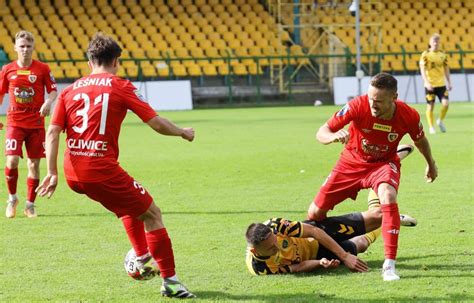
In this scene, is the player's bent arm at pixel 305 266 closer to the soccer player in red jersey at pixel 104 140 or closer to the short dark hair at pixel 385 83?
the soccer player in red jersey at pixel 104 140

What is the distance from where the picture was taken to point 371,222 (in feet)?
28.2

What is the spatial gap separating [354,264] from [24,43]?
17.5 ft

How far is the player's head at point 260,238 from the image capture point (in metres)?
7.46

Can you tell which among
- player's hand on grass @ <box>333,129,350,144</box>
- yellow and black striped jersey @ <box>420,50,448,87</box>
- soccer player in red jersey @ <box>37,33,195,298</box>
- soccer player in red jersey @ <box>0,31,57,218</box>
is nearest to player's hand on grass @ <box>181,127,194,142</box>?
soccer player in red jersey @ <box>37,33,195,298</box>

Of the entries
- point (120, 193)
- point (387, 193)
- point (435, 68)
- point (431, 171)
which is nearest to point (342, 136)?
point (387, 193)

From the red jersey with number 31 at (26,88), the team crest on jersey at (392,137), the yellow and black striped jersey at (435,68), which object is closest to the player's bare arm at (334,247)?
the team crest on jersey at (392,137)

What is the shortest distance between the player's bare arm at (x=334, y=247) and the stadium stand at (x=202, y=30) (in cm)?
2851

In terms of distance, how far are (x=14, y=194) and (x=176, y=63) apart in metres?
26.0

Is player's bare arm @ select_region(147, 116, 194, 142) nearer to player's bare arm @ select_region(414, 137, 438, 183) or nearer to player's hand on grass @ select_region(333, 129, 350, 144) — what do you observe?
player's hand on grass @ select_region(333, 129, 350, 144)

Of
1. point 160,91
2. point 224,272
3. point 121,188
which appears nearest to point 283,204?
point 224,272

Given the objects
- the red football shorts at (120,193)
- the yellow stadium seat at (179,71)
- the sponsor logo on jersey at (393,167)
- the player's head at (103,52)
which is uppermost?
the player's head at (103,52)

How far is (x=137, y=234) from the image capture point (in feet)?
23.8

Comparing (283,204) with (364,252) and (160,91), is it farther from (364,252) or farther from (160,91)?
(160,91)

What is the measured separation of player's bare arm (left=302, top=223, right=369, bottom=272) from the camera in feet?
25.8
